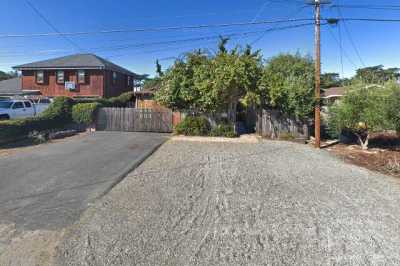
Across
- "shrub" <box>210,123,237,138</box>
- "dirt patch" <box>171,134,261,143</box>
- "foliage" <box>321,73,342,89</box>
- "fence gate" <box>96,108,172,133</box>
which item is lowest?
"dirt patch" <box>171,134,261,143</box>

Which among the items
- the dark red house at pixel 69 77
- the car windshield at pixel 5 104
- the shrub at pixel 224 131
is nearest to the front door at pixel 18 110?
the car windshield at pixel 5 104

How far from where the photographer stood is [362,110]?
1168 centimetres

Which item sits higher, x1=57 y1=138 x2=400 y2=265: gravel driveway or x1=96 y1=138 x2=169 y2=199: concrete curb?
x1=96 y1=138 x2=169 y2=199: concrete curb

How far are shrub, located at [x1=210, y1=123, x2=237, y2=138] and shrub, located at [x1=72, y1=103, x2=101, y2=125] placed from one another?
7.86 meters

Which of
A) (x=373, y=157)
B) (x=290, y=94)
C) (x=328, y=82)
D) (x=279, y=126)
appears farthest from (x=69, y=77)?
(x=328, y=82)

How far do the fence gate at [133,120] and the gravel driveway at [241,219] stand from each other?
9082 mm

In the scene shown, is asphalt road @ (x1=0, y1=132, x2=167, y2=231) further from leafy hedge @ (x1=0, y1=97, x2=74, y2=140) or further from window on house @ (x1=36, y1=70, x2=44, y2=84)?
window on house @ (x1=36, y1=70, x2=44, y2=84)

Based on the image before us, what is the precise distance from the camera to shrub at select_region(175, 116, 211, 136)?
1557 centimetres

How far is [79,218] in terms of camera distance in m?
4.58

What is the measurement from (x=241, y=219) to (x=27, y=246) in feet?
10.7

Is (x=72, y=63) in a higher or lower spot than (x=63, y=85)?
higher

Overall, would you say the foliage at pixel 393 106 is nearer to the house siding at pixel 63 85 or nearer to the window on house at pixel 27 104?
the window on house at pixel 27 104

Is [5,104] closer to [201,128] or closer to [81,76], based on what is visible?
[81,76]

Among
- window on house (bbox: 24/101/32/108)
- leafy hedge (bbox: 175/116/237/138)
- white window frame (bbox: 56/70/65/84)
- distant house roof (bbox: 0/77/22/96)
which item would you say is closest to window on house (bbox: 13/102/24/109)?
window on house (bbox: 24/101/32/108)
